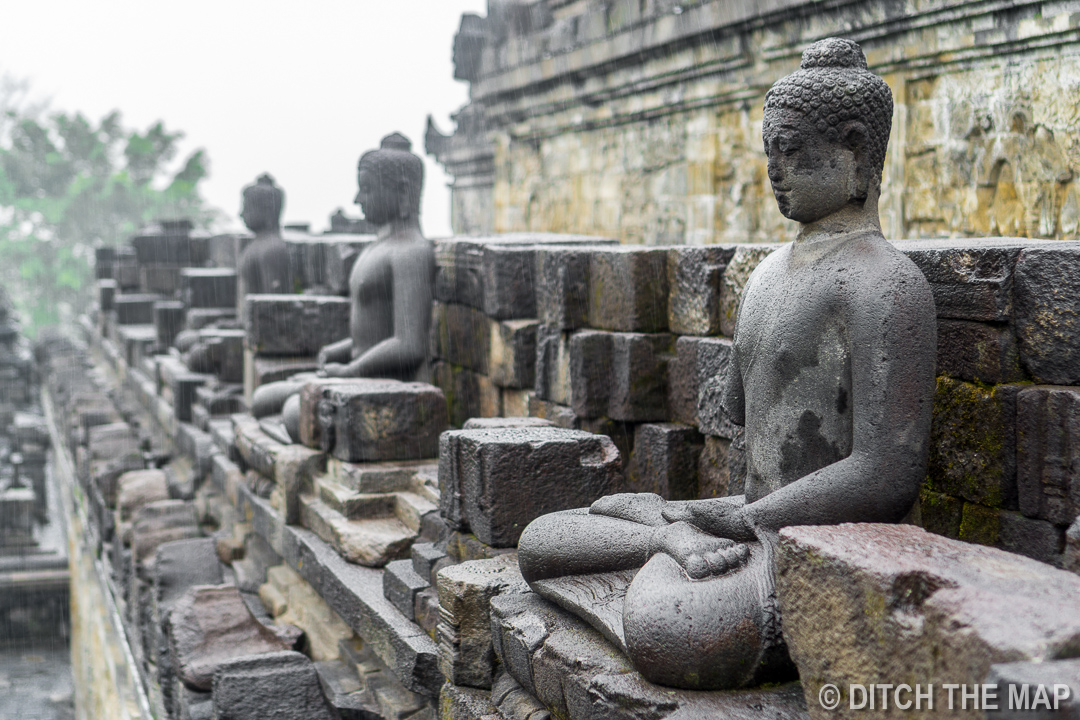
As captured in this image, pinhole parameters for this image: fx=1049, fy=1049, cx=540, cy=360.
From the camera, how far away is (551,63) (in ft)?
38.6

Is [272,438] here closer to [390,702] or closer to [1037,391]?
[390,702]

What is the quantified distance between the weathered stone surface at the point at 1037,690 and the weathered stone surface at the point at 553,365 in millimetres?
3338

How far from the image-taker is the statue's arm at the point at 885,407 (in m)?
2.43

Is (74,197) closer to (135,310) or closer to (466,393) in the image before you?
(135,310)

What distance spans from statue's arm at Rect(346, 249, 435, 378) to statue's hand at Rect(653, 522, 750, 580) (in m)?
3.49

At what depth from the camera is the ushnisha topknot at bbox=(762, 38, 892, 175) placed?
8.32ft

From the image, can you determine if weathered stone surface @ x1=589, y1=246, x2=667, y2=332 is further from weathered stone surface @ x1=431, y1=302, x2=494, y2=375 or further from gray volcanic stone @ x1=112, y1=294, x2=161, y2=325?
gray volcanic stone @ x1=112, y1=294, x2=161, y2=325

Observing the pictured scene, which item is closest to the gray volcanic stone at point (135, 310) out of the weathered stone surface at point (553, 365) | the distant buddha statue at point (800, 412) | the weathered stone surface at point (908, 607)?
the weathered stone surface at point (553, 365)

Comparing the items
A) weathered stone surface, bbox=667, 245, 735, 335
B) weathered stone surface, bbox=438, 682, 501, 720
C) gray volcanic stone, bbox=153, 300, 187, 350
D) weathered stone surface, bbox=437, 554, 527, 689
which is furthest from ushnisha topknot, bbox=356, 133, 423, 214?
gray volcanic stone, bbox=153, 300, 187, 350

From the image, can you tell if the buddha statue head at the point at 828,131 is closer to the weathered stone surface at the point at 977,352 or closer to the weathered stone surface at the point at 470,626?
the weathered stone surface at the point at 977,352

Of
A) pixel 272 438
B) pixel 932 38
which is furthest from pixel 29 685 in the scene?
pixel 932 38

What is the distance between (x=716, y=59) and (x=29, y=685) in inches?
393

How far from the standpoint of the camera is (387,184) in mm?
6062

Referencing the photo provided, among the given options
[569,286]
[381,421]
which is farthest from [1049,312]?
[381,421]
